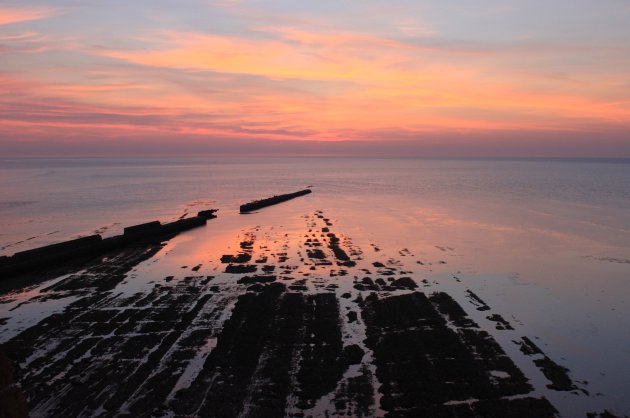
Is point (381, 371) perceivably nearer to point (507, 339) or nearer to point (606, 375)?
point (507, 339)

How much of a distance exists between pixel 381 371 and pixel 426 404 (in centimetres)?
131

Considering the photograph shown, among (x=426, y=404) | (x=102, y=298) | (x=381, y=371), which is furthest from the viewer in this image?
(x=102, y=298)

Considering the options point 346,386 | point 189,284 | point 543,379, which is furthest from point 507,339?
point 189,284

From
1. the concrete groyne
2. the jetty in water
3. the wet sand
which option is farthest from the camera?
the jetty in water

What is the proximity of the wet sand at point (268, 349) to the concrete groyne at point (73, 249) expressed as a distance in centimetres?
122

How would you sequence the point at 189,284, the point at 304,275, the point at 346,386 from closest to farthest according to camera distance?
1. the point at 346,386
2. the point at 189,284
3. the point at 304,275

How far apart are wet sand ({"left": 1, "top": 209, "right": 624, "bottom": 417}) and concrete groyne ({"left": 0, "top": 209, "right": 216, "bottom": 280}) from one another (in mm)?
1224

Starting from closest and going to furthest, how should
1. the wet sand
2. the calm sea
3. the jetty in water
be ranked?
the wet sand → the calm sea → the jetty in water

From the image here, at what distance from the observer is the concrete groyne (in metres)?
16.7

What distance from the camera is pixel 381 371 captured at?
8.69m

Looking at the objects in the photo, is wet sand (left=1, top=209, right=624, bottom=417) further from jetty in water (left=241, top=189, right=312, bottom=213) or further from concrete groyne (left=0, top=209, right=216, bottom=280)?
jetty in water (left=241, top=189, right=312, bottom=213)

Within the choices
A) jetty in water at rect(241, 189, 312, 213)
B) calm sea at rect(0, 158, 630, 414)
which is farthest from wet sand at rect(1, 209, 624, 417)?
jetty in water at rect(241, 189, 312, 213)

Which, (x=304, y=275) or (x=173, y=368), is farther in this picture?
(x=304, y=275)

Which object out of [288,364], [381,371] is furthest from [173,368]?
[381,371]
